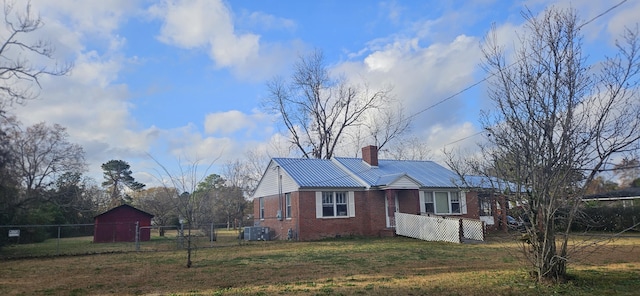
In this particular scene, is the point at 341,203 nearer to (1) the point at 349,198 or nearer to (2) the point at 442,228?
(1) the point at 349,198

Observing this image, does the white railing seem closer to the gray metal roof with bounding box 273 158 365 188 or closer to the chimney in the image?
the gray metal roof with bounding box 273 158 365 188

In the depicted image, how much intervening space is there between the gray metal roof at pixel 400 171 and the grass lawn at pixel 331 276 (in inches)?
439

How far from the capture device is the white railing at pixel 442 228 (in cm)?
2019

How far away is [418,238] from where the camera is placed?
74.4ft

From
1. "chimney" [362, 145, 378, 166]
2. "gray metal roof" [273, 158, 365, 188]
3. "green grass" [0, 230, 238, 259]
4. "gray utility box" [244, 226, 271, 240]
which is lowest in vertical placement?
"green grass" [0, 230, 238, 259]

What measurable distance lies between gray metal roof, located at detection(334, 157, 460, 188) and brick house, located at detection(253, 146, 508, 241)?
0.06 metres

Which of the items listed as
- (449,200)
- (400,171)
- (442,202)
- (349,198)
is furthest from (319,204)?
(449,200)

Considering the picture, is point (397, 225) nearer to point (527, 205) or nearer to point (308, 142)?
point (527, 205)

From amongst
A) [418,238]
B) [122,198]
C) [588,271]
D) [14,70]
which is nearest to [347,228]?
[418,238]

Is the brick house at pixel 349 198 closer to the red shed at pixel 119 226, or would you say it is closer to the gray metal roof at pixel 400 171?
the gray metal roof at pixel 400 171

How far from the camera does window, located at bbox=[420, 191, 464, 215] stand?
1048 inches

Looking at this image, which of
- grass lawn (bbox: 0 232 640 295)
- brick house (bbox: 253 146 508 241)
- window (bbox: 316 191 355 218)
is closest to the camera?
grass lawn (bbox: 0 232 640 295)

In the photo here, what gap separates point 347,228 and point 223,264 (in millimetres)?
12372

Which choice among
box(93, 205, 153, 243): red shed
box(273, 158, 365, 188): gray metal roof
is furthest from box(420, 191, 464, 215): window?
box(93, 205, 153, 243): red shed
